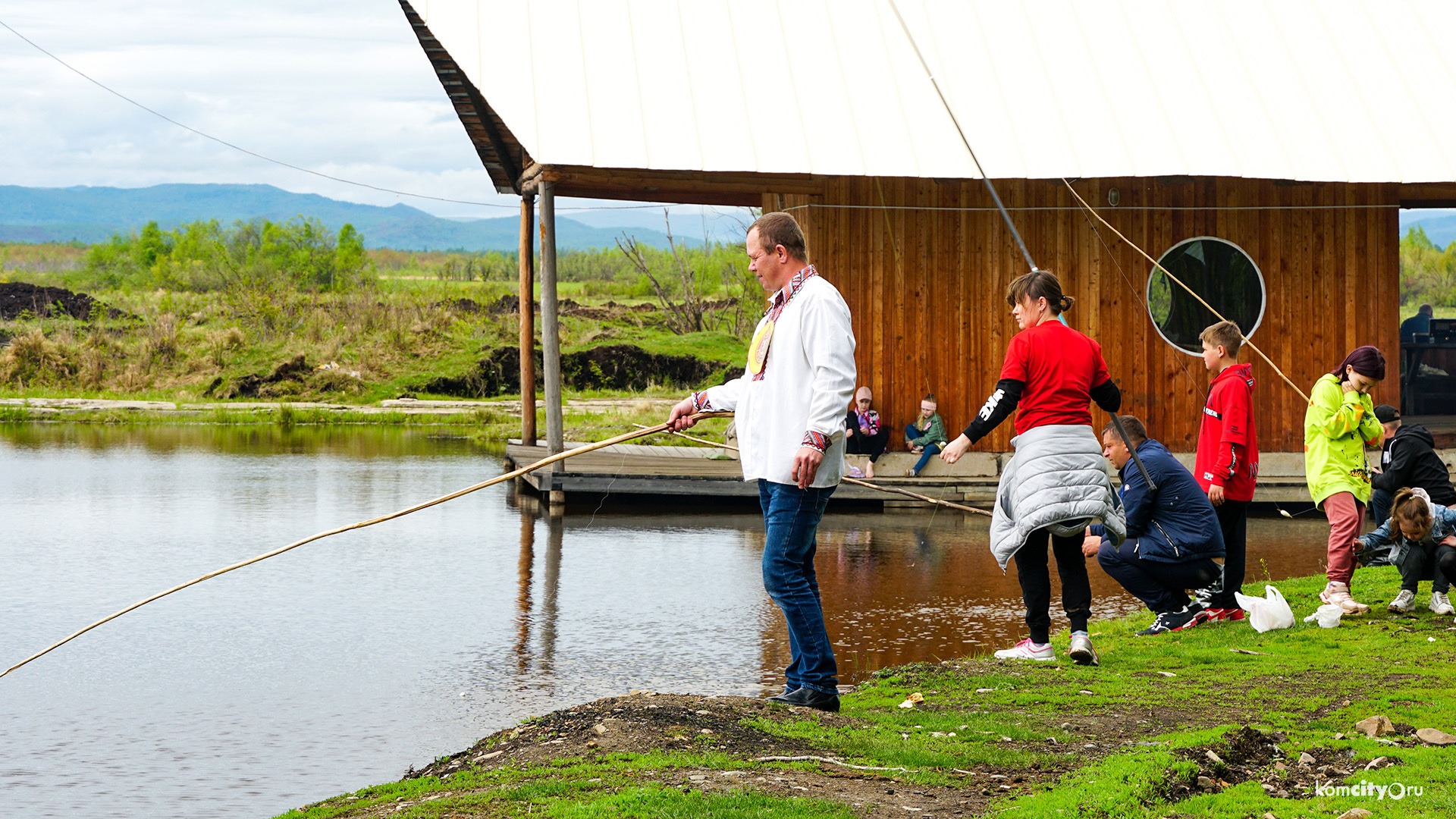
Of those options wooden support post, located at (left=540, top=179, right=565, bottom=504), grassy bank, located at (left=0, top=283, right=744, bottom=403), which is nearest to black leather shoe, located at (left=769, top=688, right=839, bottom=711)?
wooden support post, located at (left=540, top=179, right=565, bottom=504)

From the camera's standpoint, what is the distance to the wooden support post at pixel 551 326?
1398 centimetres

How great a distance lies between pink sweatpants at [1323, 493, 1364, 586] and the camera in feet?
24.0

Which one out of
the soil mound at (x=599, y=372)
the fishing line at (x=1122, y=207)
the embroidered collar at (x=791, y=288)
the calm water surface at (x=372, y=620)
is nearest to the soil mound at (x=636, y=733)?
the calm water surface at (x=372, y=620)

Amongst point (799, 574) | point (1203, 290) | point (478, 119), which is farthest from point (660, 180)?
point (799, 574)

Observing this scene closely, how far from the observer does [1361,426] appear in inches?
287

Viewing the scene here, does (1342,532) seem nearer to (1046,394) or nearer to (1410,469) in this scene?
(1410,469)

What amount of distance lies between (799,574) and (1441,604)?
4.22m

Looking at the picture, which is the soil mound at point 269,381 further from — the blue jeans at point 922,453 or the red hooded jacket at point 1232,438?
the red hooded jacket at point 1232,438

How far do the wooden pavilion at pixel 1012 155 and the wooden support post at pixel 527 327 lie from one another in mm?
1007

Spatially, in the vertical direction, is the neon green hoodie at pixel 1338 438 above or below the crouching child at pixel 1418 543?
above

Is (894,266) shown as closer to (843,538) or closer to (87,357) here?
(843,538)

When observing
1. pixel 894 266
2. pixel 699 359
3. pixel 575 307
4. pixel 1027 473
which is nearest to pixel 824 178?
pixel 894 266

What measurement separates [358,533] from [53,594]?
12.0 ft

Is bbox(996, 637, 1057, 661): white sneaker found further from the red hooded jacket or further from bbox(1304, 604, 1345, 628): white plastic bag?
bbox(1304, 604, 1345, 628): white plastic bag
